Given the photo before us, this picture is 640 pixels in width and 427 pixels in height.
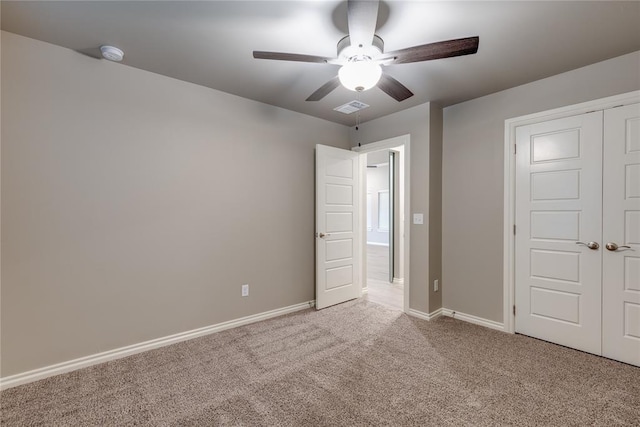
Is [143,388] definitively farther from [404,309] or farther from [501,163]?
[501,163]

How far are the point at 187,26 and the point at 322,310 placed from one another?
10.5ft

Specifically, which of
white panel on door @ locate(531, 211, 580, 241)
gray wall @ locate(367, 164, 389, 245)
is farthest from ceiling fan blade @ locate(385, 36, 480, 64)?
gray wall @ locate(367, 164, 389, 245)

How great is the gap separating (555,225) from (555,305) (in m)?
0.77

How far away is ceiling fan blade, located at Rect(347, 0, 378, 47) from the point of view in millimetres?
1495

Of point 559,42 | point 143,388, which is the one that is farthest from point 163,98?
point 559,42

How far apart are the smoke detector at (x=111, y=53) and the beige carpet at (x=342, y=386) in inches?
98.6

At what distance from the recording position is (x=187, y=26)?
2.01 meters

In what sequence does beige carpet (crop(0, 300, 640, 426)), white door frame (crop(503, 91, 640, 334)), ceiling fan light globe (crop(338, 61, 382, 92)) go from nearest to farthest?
beige carpet (crop(0, 300, 640, 426)) < ceiling fan light globe (crop(338, 61, 382, 92)) < white door frame (crop(503, 91, 640, 334))

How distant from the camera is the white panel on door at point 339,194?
12.6 ft

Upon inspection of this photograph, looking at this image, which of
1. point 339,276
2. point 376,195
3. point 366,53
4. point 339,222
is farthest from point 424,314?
point 376,195

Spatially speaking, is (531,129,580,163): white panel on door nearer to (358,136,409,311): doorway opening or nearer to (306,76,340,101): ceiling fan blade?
(358,136,409,311): doorway opening

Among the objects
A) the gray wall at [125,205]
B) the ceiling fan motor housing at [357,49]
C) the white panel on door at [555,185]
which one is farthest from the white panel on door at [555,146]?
the gray wall at [125,205]

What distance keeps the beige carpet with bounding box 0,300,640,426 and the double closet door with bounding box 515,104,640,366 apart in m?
0.28

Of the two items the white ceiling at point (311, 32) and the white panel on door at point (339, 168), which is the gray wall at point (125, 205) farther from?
the white panel on door at point (339, 168)
